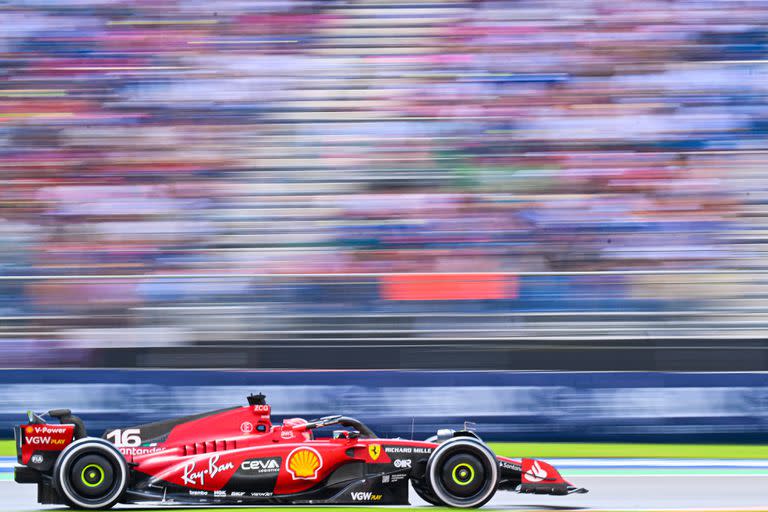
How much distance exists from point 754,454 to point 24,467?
6.54m

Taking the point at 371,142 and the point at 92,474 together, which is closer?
the point at 92,474

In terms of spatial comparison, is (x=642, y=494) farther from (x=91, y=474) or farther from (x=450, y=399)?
(x=91, y=474)

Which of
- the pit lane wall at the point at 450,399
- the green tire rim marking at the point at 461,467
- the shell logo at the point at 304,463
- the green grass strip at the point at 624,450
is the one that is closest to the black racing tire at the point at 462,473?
the green tire rim marking at the point at 461,467

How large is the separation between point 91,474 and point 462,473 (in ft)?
6.83

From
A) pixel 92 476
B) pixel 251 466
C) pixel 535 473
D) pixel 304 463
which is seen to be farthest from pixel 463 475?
pixel 92 476

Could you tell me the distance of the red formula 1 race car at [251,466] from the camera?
5.90 m

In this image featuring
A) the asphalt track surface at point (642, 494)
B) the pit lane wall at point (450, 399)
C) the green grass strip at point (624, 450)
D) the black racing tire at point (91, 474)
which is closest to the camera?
the black racing tire at point (91, 474)

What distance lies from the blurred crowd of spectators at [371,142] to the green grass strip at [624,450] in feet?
4.79

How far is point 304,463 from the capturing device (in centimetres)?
602

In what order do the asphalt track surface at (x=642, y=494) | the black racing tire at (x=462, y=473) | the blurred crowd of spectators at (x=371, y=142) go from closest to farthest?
1. the black racing tire at (x=462, y=473)
2. the asphalt track surface at (x=642, y=494)
3. the blurred crowd of spectators at (x=371, y=142)

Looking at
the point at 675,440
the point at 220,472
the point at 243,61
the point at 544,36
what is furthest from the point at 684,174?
the point at 220,472

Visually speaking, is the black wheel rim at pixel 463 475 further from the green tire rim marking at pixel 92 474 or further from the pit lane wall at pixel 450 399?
the pit lane wall at pixel 450 399

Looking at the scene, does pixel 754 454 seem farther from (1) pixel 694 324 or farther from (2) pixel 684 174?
(2) pixel 684 174

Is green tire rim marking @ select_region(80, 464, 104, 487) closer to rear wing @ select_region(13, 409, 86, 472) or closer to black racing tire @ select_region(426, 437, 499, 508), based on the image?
rear wing @ select_region(13, 409, 86, 472)
